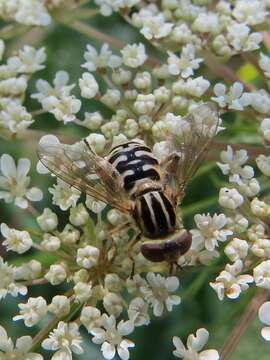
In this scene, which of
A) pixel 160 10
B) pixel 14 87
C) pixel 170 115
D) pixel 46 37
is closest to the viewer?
pixel 170 115

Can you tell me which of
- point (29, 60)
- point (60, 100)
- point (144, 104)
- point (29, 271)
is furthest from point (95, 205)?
point (29, 60)

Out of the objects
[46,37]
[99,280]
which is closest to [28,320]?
[99,280]

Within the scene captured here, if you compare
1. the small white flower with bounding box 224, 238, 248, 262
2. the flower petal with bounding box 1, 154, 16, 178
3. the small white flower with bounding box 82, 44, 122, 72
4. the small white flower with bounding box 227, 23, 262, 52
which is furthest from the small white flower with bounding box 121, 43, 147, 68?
the small white flower with bounding box 224, 238, 248, 262

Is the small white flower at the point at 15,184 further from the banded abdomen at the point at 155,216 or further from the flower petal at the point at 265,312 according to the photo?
the flower petal at the point at 265,312

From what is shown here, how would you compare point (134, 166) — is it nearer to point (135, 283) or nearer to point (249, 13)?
point (135, 283)

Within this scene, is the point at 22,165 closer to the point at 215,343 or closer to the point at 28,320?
the point at 28,320

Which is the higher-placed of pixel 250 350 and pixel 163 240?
pixel 163 240
